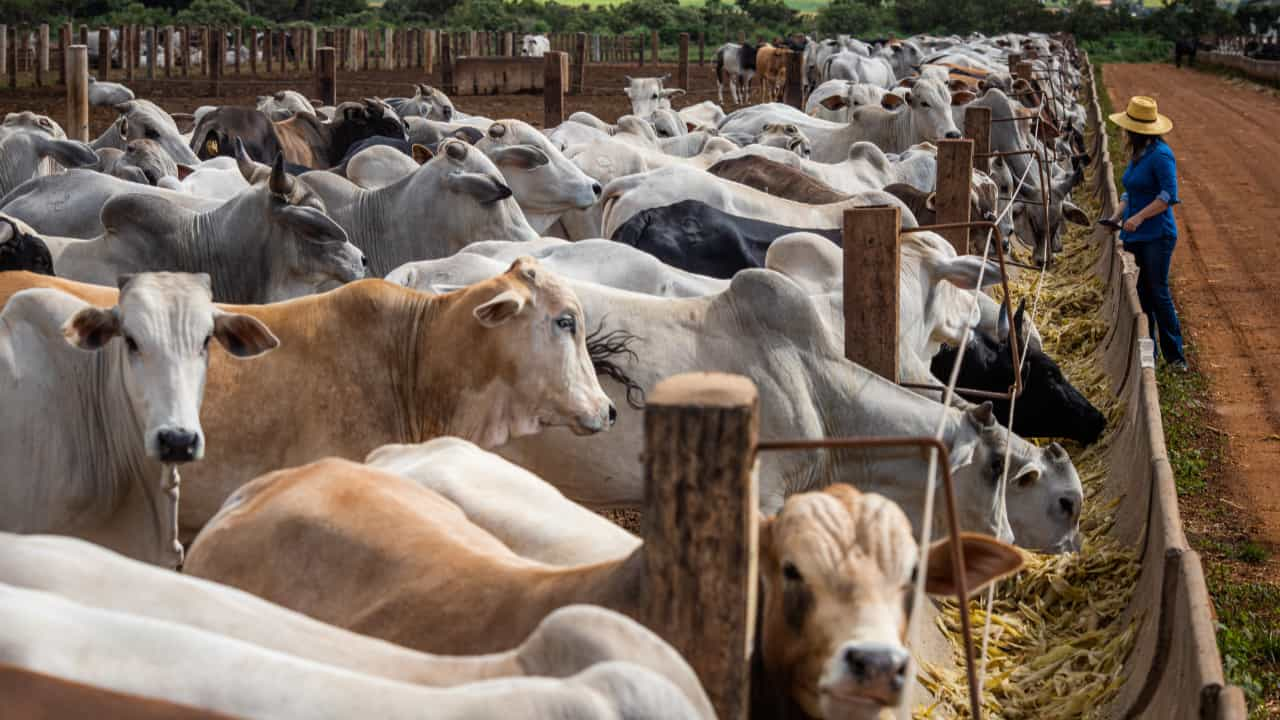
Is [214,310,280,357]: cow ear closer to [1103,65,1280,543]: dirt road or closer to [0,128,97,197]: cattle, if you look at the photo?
[1103,65,1280,543]: dirt road

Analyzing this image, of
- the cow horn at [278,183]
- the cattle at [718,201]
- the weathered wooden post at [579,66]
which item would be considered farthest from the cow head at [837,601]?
the weathered wooden post at [579,66]

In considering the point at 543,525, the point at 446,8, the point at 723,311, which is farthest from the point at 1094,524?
the point at 446,8

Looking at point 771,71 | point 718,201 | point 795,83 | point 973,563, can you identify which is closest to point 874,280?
point 973,563

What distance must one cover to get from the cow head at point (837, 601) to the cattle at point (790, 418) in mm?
2834

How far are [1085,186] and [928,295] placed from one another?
13521 mm

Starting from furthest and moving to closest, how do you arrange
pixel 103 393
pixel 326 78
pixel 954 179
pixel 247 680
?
pixel 326 78
pixel 954 179
pixel 103 393
pixel 247 680

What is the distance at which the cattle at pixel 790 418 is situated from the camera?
19.9ft

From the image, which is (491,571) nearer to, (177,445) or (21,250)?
(177,445)

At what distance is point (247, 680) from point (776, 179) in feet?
31.5

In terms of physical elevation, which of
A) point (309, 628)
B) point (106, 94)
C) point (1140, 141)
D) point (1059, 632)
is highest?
point (1140, 141)

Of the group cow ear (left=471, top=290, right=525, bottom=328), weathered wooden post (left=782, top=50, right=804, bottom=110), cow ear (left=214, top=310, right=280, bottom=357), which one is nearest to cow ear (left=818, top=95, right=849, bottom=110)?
weathered wooden post (left=782, top=50, right=804, bottom=110)

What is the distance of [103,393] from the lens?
5090mm

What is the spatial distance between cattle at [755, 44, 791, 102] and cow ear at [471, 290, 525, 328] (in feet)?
76.5

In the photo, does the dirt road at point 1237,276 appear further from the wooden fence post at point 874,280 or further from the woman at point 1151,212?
the wooden fence post at point 874,280
